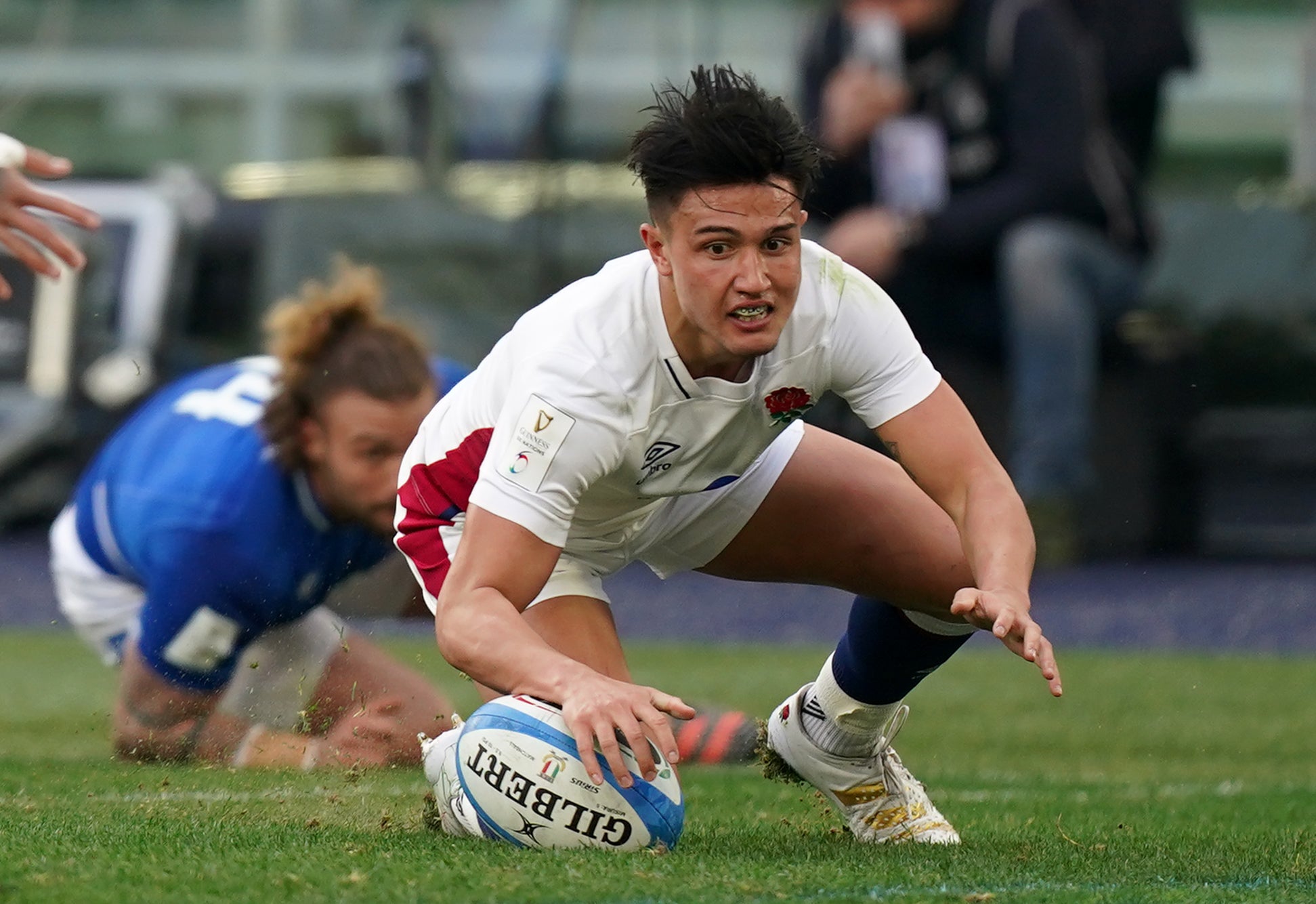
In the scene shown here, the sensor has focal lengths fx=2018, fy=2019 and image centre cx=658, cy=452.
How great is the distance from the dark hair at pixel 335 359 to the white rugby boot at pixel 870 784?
5.06ft

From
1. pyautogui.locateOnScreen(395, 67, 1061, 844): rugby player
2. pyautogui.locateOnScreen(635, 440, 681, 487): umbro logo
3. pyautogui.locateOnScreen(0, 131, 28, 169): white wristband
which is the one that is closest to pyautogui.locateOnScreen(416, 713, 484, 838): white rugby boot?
pyautogui.locateOnScreen(395, 67, 1061, 844): rugby player

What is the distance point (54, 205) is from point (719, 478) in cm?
174

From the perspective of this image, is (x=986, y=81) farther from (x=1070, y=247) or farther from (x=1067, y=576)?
(x=1067, y=576)

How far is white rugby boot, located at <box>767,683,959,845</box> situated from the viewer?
169 inches

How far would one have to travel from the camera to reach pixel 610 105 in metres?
11.8

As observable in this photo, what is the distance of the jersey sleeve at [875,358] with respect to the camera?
403 cm

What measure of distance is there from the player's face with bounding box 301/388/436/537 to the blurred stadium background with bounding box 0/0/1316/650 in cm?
503

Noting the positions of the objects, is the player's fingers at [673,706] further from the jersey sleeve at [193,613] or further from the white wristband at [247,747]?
the jersey sleeve at [193,613]

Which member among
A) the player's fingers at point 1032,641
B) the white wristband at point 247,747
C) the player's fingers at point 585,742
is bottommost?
the white wristband at point 247,747

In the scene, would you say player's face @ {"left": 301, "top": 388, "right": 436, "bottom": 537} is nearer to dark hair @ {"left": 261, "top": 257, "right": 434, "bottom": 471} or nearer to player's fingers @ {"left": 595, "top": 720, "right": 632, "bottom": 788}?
dark hair @ {"left": 261, "top": 257, "right": 434, "bottom": 471}

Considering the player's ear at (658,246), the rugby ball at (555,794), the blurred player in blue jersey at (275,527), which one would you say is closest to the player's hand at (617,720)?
the rugby ball at (555,794)

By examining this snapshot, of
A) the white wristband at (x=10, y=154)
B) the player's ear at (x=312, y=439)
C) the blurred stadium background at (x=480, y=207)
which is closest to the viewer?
the white wristband at (x=10, y=154)

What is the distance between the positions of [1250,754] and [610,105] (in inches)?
265

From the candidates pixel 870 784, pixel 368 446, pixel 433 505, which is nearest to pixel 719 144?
pixel 433 505
